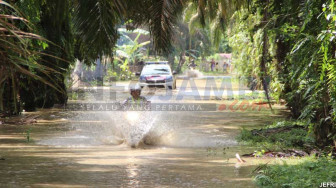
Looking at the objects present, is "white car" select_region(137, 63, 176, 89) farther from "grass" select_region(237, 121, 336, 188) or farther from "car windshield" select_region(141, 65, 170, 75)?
"grass" select_region(237, 121, 336, 188)

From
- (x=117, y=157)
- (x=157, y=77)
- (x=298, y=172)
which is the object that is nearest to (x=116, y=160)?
(x=117, y=157)

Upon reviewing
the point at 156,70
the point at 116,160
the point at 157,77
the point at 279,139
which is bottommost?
the point at 116,160

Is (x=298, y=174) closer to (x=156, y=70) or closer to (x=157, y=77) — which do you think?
(x=157, y=77)

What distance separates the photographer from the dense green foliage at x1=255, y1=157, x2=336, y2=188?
24.9 feet

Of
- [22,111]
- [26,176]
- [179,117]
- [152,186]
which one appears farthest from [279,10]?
[22,111]

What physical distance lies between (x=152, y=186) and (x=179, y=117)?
10.6 meters

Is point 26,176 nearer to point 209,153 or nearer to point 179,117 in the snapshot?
point 209,153

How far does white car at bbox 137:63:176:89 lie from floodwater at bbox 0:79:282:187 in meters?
12.6

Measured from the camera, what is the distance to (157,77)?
2989cm

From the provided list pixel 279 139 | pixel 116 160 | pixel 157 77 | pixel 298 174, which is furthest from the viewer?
pixel 157 77

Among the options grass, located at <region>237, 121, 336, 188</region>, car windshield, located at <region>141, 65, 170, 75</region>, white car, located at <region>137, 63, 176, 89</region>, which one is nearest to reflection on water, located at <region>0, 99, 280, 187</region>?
grass, located at <region>237, 121, 336, 188</region>

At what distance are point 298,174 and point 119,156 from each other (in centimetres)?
377

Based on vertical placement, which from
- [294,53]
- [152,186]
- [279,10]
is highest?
[279,10]

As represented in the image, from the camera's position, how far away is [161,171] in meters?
9.16
